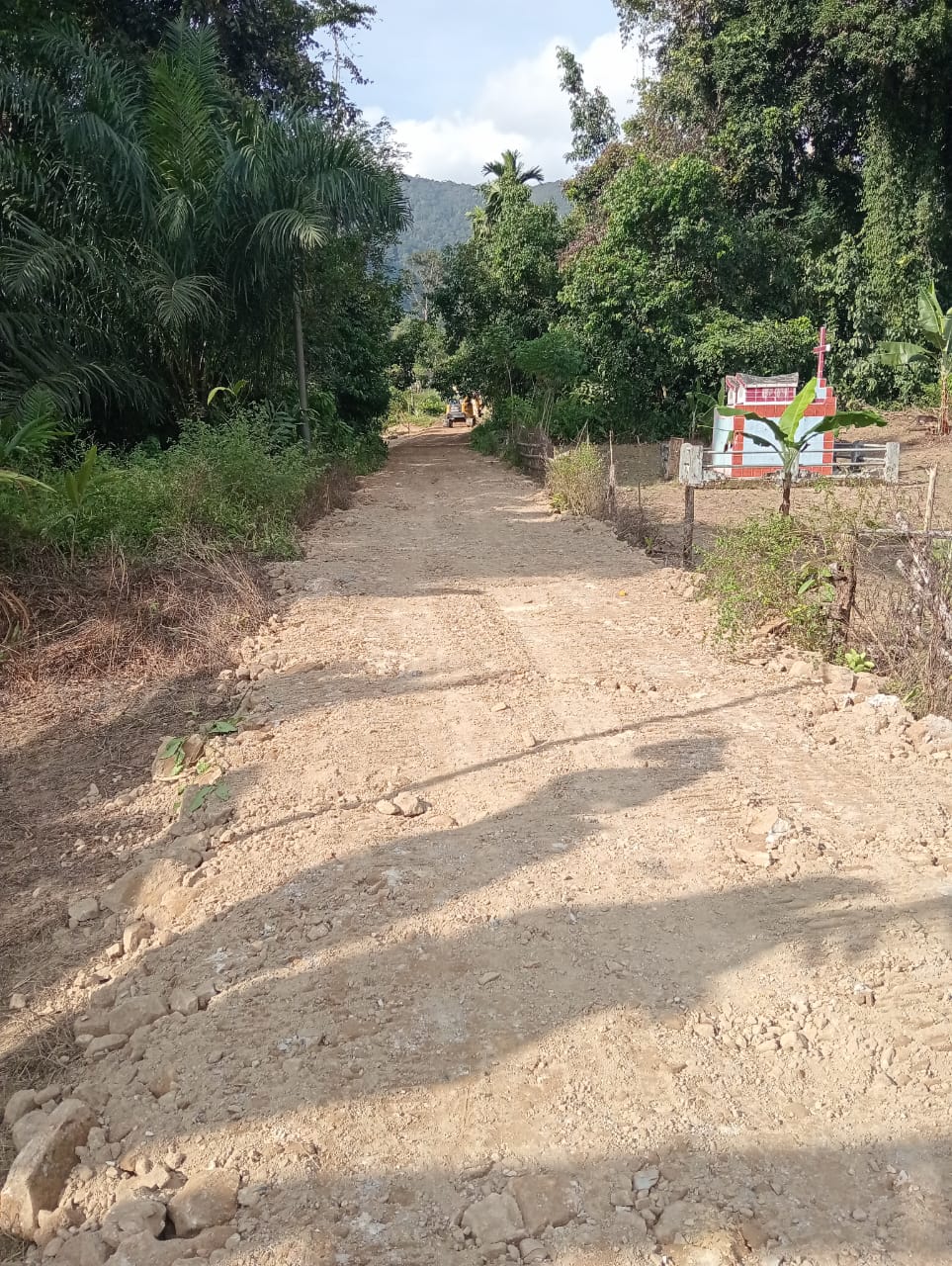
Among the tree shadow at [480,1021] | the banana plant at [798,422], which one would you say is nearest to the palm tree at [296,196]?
the banana plant at [798,422]

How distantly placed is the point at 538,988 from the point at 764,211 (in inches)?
920

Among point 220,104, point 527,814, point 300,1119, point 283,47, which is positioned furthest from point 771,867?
point 283,47

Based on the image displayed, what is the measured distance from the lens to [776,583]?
5789 millimetres

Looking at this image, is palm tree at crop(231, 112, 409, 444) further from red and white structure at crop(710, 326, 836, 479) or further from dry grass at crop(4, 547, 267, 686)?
red and white structure at crop(710, 326, 836, 479)

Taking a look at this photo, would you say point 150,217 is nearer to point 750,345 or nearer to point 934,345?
point 750,345

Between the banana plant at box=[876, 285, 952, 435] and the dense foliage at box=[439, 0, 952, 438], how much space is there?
0.26 meters

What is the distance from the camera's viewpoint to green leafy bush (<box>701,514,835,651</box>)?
5.63 meters

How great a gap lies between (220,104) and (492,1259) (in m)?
14.0

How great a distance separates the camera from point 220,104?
41.0 ft

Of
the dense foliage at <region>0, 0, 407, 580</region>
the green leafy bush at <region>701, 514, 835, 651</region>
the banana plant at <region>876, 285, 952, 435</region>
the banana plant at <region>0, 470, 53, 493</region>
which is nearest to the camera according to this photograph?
the green leafy bush at <region>701, 514, 835, 651</region>

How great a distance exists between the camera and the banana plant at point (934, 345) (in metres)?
18.5

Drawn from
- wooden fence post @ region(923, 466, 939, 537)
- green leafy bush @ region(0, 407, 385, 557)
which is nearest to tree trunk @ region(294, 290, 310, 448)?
green leafy bush @ region(0, 407, 385, 557)

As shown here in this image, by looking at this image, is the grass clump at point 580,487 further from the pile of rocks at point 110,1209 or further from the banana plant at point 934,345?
the banana plant at point 934,345

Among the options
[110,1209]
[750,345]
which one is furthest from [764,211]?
[110,1209]
